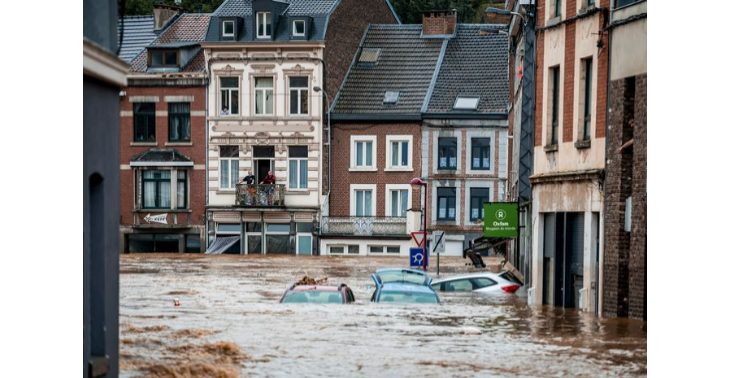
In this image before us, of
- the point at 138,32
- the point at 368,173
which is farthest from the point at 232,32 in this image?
the point at 138,32

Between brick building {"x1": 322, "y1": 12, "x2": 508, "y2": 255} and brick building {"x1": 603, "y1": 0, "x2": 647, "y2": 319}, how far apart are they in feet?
48.0

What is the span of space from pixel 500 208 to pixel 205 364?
1605cm

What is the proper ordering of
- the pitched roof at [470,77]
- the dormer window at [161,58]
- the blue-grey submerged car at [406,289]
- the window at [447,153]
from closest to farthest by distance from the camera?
the blue-grey submerged car at [406,289] → the dormer window at [161,58] → the window at [447,153] → the pitched roof at [470,77]

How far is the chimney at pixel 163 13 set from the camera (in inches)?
917

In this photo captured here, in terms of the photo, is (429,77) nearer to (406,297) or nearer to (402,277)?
(402,277)

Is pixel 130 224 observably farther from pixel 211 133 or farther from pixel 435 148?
pixel 435 148

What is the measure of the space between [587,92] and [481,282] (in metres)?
7.15

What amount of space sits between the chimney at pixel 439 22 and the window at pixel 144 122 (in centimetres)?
1927

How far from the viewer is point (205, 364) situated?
16312mm

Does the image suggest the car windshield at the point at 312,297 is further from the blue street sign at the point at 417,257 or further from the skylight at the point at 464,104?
the skylight at the point at 464,104

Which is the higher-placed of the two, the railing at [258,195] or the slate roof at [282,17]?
the slate roof at [282,17]

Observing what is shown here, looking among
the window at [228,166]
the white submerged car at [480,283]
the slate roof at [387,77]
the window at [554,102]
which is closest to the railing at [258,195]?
the window at [228,166]

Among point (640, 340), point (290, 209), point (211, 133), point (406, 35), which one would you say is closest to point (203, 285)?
point (211, 133)

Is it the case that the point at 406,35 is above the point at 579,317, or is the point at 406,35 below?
above
